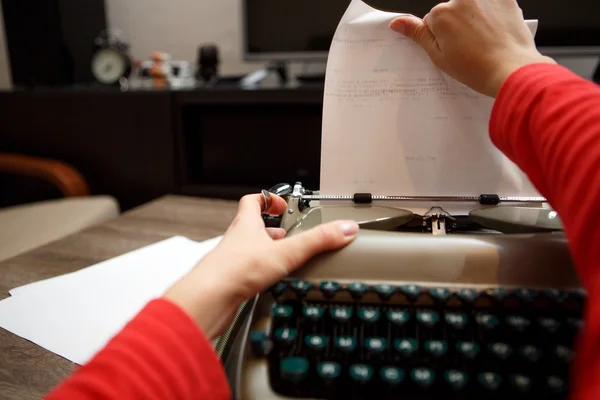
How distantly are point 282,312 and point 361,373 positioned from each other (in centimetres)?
10

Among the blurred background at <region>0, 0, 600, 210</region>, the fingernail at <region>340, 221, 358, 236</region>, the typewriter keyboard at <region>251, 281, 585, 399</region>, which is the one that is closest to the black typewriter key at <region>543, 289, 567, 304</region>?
the typewriter keyboard at <region>251, 281, 585, 399</region>

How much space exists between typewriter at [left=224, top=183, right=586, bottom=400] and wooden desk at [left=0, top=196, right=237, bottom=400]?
238 millimetres

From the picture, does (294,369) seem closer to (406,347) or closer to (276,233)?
(406,347)

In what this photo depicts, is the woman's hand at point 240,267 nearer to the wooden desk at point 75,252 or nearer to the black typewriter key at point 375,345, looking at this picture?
the black typewriter key at point 375,345

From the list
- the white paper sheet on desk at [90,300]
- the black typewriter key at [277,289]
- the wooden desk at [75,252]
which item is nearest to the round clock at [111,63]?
the wooden desk at [75,252]

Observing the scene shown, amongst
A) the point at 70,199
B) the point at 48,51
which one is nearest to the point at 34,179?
the point at 70,199

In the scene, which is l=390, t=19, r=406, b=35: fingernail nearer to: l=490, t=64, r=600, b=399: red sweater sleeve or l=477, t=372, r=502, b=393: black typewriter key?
l=490, t=64, r=600, b=399: red sweater sleeve

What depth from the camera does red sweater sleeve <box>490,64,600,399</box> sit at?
35 cm

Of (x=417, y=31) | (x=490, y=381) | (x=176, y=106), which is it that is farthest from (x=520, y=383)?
(x=176, y=106)

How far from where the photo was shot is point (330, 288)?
479 millimetres

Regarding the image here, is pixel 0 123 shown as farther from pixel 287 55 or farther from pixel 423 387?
pixel 423 387

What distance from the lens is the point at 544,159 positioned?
0.44 m

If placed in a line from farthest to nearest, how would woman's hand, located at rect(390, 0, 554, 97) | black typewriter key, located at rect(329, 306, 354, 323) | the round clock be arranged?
the round clock → woman's hand, located at rect(390, 0, 554, 97) → black typewriter key, located at rect(329, 306, 354, 323)

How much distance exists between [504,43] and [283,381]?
473 millimetres
